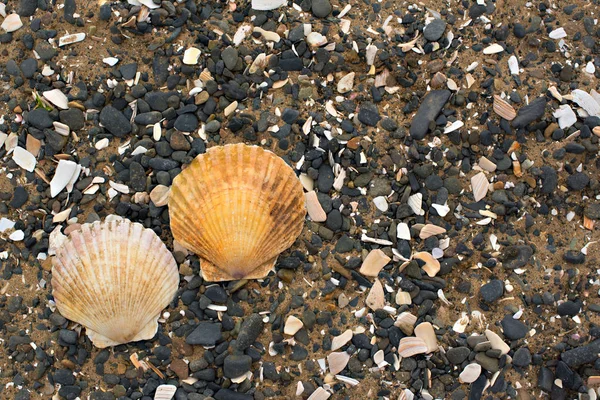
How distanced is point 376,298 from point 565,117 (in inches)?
50.7

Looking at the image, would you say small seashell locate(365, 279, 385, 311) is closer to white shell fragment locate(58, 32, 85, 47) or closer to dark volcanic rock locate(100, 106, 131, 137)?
dark volcanic rock locate(100, 106, 131, 137)

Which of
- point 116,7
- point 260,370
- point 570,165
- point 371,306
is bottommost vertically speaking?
point 260,370

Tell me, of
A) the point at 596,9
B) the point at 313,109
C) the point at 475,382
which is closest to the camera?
the point at 475,382

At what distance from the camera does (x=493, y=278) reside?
3.15m

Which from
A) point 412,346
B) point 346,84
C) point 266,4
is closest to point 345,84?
point 346,84

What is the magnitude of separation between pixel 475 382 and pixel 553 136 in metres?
1.24

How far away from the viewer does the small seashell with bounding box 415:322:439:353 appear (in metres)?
3.05

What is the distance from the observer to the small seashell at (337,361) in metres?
3.04

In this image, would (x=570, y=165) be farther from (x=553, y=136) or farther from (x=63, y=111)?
(x=63, y=111)

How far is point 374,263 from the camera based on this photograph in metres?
3.12

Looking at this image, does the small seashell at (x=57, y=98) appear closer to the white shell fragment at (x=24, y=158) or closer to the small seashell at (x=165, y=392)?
the white shell fragment at (x=24, y=158)

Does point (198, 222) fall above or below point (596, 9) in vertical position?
below

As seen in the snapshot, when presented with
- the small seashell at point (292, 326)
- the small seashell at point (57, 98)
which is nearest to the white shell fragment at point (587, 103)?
the small seashell at point (292, 326)

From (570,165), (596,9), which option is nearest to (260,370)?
(570,165)
